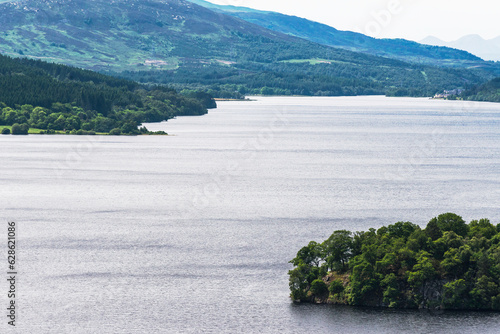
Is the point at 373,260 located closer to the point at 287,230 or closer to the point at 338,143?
the point at 287,230

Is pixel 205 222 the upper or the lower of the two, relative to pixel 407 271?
lower

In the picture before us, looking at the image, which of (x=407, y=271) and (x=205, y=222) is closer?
(x=407, y=271)

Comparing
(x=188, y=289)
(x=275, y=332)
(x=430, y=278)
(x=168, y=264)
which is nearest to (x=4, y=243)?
(x=168, y=264)

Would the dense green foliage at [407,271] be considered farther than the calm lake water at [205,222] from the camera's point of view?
Yes

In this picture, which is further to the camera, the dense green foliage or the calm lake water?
the dense green foliage
